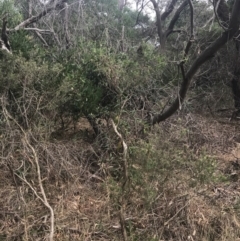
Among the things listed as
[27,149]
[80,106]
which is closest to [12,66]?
[80,106]

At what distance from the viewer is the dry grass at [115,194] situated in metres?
3.57

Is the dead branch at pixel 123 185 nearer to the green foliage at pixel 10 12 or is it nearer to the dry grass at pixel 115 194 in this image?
the dry grass at pixel 115 194

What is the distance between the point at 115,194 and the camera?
12.5ft

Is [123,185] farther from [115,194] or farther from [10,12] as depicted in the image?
[10,12]

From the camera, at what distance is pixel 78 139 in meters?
5.42

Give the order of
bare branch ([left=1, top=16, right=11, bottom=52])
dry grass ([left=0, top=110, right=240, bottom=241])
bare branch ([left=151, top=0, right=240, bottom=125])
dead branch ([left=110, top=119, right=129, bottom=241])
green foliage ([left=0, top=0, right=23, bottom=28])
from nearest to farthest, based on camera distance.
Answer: dead branch ([left=110, top=119, right=129, bottom=241]) → dry grass ([left=0, top=110, right=240, bottom=241]) → bare branch ([left=151, top=0, right=240, bottom=125]) → bare branch ([left=1, top=16, right=11, bottom=52]) → green foliage ([left=0, top=0, right=23, bottom=28])

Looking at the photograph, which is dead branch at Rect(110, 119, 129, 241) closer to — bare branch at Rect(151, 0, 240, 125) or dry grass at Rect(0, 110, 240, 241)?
dry grass at Rect(0, 110, 240, 241)

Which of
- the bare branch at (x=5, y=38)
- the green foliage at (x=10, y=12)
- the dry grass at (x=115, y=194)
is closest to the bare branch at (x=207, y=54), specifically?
the dry grass at (x=115, y=194)

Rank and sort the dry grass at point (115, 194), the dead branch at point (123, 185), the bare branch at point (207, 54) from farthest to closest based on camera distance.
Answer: the bare branch at point (207, 54) → the dry grass at point (115, 194) → the dead branch at point (123, 185)

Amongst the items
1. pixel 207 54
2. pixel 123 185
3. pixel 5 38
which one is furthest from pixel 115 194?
pixel 5 38

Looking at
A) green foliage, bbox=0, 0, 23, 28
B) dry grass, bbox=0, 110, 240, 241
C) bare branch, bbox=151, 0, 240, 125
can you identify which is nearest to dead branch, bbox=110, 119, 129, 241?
dry grass, bbox=0, 110, 240, 241

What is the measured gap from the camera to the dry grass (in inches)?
141

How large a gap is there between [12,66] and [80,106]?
1128mm

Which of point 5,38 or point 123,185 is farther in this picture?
point 5,38
